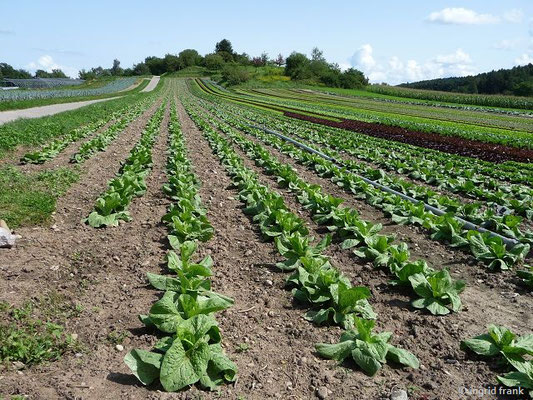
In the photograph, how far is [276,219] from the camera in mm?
6660

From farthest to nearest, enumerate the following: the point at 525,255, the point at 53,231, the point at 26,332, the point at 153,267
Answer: the point at 53,231 → the point at 525,255 → the point at 153,267 → the point at 26,332

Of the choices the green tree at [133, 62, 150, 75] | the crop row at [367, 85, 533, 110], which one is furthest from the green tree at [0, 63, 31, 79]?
the crop row at [367, 85, 533, 110]

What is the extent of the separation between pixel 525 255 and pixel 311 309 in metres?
3.49

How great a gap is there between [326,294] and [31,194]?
19.1 feet

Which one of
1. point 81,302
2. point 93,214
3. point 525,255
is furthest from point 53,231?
point 525,255

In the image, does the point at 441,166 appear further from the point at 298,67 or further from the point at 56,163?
the point at 298,67

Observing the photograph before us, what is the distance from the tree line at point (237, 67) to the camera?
95188 millimetres

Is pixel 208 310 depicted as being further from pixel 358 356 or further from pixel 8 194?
pixel 8 194

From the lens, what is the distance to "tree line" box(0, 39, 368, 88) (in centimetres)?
9519

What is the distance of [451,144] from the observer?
18359mm

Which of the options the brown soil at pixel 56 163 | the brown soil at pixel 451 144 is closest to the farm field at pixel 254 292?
the brown soil at pixel 56 163

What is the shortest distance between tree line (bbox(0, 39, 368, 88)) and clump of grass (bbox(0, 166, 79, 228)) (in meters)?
81.3

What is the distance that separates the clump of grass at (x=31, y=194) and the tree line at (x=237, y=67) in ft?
267

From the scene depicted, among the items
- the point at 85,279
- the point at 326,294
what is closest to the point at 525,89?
the point at 326,294
